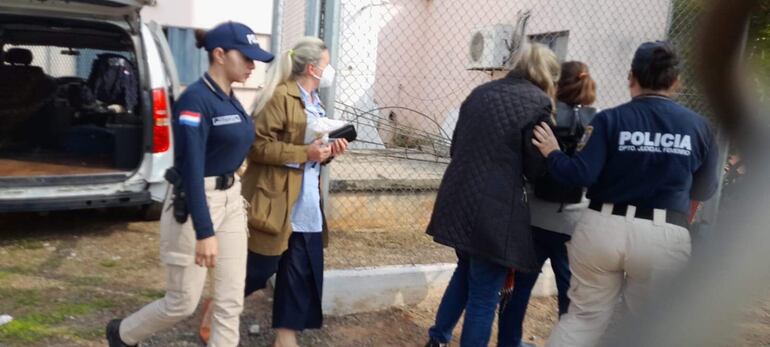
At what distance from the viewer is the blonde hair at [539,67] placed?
3039 mm

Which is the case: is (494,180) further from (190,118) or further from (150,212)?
(150,212)

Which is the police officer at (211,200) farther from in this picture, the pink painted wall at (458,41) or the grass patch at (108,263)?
the pink painted wall at (458,41)

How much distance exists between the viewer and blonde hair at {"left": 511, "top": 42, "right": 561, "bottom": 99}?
9.97ft

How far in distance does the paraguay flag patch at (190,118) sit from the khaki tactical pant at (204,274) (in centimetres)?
28

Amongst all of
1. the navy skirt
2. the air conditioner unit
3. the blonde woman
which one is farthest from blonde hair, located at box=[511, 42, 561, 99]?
the air conditioner unit

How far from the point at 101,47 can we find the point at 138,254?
2.16 meters

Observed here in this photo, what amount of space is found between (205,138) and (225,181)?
0.81ft

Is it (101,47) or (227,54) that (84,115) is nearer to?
(101,47)

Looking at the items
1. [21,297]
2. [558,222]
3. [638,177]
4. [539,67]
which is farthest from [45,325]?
[638,177]

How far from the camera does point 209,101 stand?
105 inches

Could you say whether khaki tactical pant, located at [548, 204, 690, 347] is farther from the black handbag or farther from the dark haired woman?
the black handbag

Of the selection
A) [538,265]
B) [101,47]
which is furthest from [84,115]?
[538,265]

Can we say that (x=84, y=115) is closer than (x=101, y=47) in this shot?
No

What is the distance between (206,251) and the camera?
260 cm
